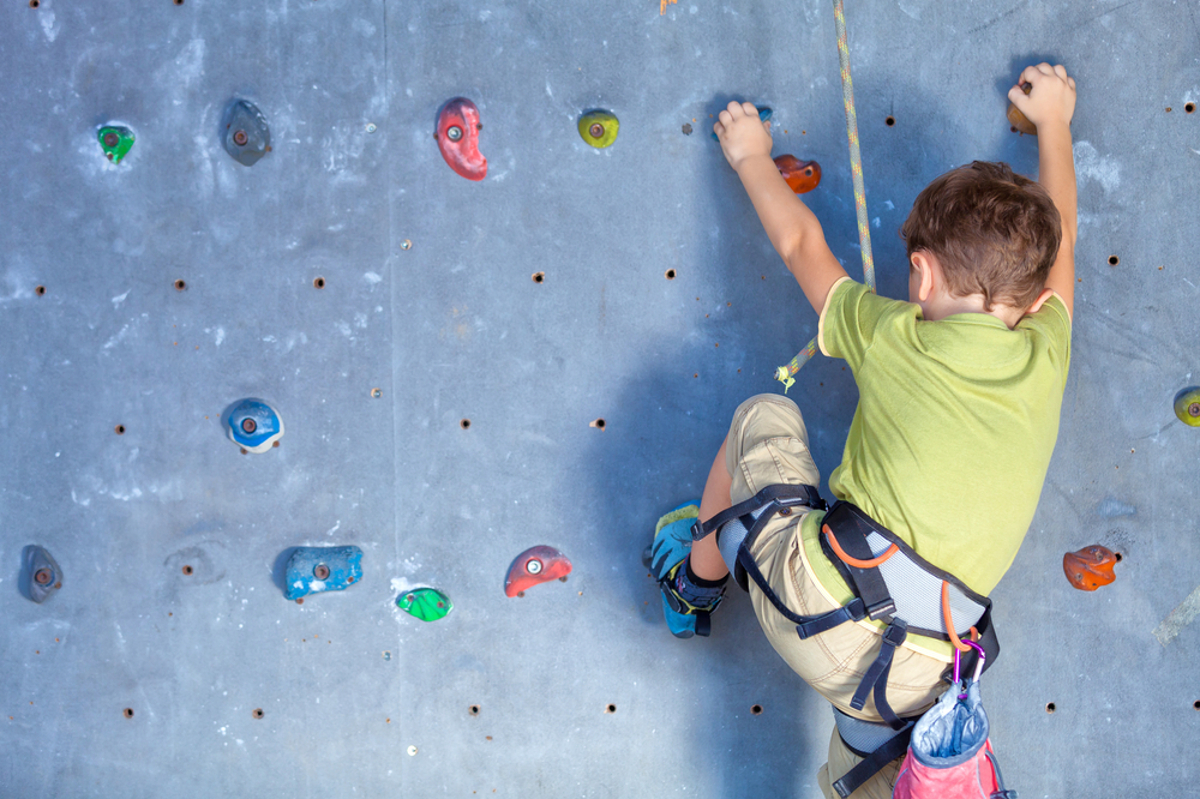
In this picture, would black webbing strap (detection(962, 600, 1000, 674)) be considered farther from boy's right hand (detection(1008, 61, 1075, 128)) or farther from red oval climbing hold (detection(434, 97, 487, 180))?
red oval climbing hold (detection(434, 97, 487, 180))

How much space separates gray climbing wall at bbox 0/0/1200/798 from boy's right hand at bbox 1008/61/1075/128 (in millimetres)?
61

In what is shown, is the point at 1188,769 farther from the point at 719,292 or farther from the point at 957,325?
the point at 719,292

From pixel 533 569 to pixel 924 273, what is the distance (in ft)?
2.92

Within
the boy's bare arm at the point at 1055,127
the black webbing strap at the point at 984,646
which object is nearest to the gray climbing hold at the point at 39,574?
the black webbing strap at the point at 984,646

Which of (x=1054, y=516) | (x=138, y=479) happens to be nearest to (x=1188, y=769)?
(x=1054, y=516)

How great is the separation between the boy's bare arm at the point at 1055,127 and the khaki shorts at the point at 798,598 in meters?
0.64

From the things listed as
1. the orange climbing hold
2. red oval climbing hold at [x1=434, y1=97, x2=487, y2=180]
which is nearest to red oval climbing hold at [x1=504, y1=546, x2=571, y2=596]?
red oval climbing hold at [x1=434, y1=97, x2=487, y2=180]

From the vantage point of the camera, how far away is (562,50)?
1.48m

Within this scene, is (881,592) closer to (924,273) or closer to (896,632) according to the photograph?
(896,632)

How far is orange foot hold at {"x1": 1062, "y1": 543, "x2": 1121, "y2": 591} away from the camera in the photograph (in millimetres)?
1482

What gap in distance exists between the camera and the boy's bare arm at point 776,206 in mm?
1264

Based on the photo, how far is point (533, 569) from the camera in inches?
58.4

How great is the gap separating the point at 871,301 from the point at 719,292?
16.2 inches

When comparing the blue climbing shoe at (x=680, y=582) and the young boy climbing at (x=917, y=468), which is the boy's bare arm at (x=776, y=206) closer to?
the young boy climbing at (x=917, y=468)
